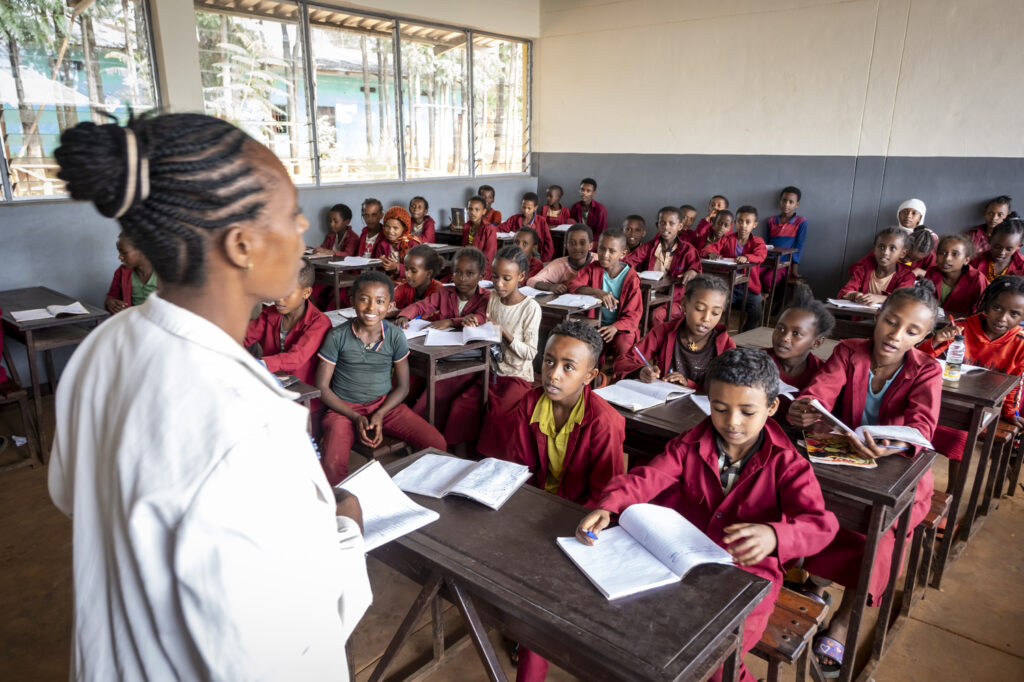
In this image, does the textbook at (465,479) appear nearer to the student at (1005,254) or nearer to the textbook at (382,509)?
the textbook at (382,509)

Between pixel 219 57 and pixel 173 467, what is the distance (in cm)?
640

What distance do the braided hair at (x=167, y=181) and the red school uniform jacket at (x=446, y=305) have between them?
2.90 m

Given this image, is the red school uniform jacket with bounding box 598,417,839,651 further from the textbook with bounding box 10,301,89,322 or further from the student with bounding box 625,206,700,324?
the student with bounding box 625,206,700,324

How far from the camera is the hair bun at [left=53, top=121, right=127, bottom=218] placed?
0.66 meters

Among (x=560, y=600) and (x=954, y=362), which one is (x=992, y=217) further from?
(x=560, y=600)

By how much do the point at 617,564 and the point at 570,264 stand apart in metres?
3.72

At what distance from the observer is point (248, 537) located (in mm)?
618

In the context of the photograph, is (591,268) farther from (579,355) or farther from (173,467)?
(173,467)

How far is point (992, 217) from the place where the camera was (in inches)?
221

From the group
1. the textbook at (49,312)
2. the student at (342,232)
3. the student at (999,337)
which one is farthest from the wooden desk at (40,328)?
the student at (999,337)

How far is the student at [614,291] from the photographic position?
3980mm

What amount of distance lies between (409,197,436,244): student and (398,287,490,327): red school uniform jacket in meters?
2.84

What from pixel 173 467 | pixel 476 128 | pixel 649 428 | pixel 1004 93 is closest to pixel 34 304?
pixel 649 428

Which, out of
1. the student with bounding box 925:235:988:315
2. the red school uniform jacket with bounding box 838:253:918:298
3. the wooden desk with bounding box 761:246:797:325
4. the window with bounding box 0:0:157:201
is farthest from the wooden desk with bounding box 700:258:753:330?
the window with bounding box 0:0:157:201
